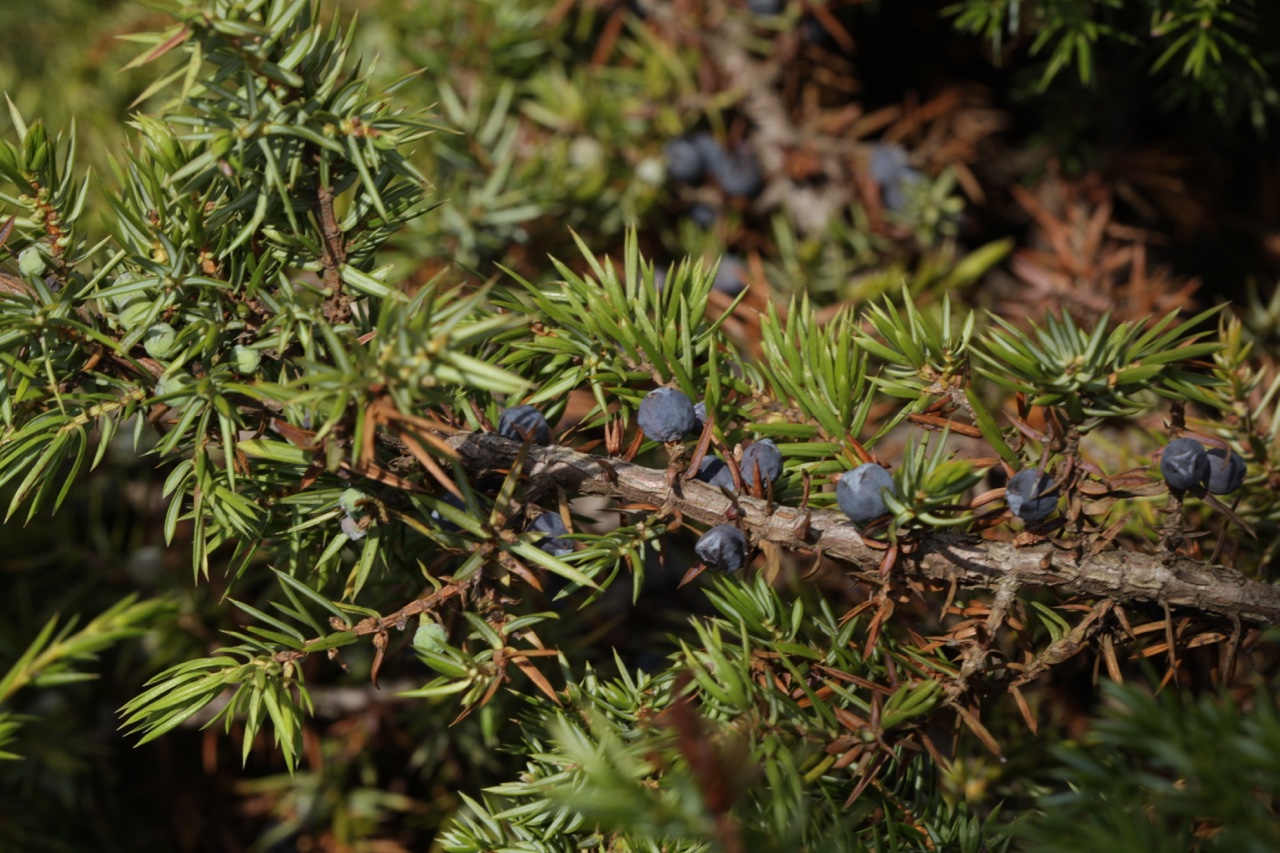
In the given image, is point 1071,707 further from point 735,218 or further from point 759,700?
point 735,218

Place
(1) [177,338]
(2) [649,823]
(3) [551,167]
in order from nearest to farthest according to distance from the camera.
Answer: (2) [649,823]
(1) [177,338]
(3) [551,167]

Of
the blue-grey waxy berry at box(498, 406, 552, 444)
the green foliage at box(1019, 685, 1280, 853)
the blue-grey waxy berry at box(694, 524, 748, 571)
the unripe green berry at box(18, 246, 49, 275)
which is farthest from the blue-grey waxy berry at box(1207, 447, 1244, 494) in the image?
the unripe green berry at box(18, 246, 49, 275)

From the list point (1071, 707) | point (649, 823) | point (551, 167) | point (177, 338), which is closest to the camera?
point (649, 823)

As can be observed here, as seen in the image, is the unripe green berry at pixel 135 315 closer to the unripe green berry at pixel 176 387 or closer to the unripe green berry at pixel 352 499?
the unripe green berry at pixel 176 387

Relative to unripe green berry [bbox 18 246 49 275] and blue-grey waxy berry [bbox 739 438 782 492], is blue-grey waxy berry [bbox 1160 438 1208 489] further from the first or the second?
unripe green berry [bbox 18 246 49 275]

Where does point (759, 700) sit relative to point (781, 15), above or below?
below

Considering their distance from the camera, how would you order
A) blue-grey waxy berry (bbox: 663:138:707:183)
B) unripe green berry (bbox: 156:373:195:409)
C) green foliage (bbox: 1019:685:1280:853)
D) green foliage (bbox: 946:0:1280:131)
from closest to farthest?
green foliage (bbox: 1019:685:1280:853) → unripe green berry (bbox: 156:373:195:409) → green foliage (bbox: 946:0:1280:131) → blue-grey waxy berry (bbox: 663:138:707:183)

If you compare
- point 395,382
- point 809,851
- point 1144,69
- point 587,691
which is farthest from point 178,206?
point 1144,69
